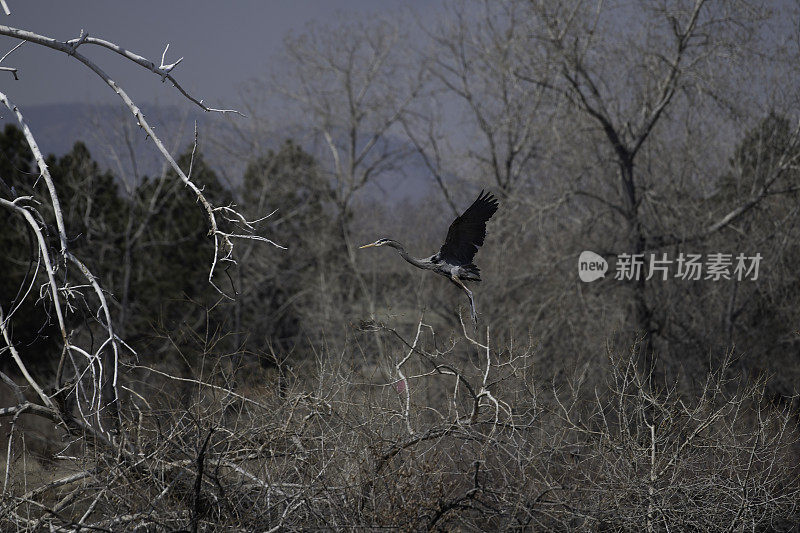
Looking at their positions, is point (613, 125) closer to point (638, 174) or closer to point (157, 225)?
point (638, 174)

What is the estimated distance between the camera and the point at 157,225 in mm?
21266

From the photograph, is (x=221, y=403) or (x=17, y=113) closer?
(x=17, y=113)

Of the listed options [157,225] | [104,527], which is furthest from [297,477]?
[157,225]

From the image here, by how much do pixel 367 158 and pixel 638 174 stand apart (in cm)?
893
